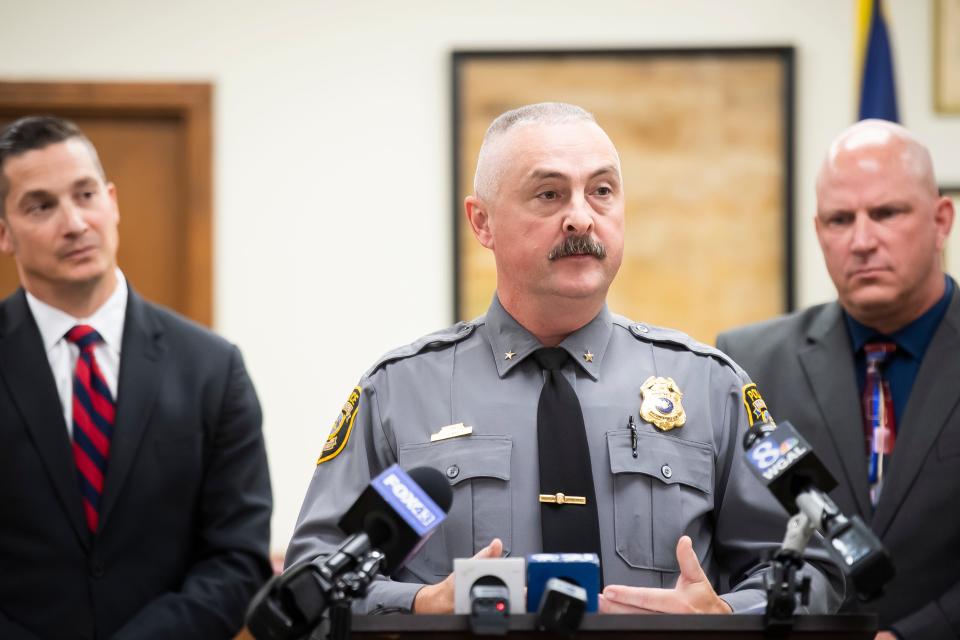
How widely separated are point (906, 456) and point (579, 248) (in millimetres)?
946

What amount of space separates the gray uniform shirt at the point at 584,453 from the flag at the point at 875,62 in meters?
2.25

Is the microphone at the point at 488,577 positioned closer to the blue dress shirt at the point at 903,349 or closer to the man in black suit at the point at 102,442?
the man in black suit at the point at 102,442

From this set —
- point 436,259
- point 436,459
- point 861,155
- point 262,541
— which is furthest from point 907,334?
point 436,259

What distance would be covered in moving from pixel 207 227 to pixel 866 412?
103 inches

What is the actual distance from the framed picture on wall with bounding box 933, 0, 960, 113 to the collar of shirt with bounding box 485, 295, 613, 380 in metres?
2.84

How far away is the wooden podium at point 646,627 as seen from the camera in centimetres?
135

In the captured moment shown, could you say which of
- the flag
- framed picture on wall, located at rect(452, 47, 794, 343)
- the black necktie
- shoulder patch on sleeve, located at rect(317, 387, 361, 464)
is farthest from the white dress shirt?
the flag

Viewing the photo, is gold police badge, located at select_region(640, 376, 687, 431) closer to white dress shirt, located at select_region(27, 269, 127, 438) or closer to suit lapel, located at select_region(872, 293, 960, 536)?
suit lapel, located at select_region(872, 293, 960, 536)

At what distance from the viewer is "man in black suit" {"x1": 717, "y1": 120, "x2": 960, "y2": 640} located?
2346mm

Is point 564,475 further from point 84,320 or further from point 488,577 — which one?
point 84,320

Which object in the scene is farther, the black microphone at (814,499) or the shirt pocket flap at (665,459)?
the shirt pocket flap at (665,459)

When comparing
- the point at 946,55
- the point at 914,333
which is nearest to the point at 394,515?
the point at 914,333

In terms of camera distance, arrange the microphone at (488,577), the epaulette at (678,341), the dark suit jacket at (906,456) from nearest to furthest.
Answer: the microphone at (488,577), the epaulette at (678,341), the dark suit jacket at (906,456)

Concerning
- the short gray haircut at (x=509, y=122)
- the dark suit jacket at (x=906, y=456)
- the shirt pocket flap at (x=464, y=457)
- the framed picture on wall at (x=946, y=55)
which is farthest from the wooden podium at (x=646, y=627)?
the framed picture on wall at (x=946, y=55)
